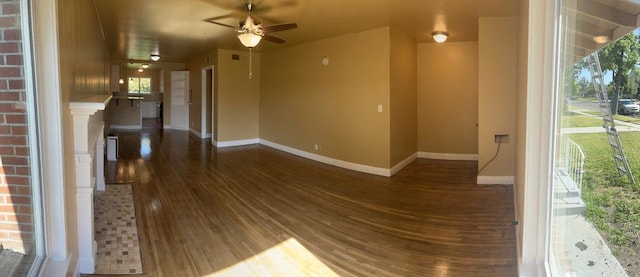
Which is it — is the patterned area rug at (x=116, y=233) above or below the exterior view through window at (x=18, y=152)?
below

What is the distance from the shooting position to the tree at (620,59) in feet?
2.55

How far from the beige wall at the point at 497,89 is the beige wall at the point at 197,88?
6.33 metres

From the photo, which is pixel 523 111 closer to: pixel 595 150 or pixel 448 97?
pixel 595 150

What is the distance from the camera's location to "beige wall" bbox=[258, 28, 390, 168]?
18.4ft

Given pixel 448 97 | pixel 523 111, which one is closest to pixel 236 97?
pixel 448 97

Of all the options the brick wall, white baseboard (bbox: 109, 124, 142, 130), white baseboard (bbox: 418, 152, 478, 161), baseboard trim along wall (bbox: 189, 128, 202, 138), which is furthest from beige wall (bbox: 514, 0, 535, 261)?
white baseboard (bbox: 109, 124, 142, 130)

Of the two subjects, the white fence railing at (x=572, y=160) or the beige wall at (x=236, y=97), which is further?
the beige wall at (x=236, y=97)

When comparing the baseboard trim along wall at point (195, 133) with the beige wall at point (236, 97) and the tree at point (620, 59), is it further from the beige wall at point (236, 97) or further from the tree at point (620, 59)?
the tree at point (620, 59)

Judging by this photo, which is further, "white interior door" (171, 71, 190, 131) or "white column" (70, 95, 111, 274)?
"white interior door" (171, 71, 190, 131)

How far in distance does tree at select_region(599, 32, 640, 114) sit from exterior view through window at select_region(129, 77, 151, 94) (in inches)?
671

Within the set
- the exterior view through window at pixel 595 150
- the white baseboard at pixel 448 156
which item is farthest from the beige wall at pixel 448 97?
the exterior view through window at pixel 595 150

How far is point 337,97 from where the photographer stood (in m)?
6.30

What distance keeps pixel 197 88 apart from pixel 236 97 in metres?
2.39

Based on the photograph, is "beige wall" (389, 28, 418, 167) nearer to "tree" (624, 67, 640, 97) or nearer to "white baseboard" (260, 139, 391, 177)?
"white baseboard" (260, 139, 391, 177)
